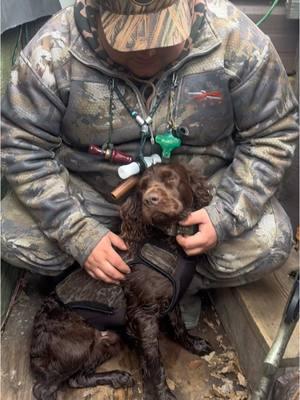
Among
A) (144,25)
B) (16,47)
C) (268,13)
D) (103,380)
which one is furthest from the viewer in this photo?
(268,13)

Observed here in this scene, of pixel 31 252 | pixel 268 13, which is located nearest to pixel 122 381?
pixel 31 252

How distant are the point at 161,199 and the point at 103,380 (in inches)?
36.6

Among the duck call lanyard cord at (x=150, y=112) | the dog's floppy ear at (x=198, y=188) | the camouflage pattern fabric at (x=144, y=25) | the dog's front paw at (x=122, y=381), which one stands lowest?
the dog's front paw at (x=122, y=381)

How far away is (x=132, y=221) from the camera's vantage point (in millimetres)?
2645

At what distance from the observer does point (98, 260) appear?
2607 mm

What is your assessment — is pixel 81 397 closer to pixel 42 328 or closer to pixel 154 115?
pixel 42 328

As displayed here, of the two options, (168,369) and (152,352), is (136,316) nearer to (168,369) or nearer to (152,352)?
(152,352)

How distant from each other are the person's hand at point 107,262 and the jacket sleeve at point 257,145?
1.47 feet

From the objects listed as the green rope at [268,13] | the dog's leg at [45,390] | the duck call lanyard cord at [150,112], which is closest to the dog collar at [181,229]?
the duck call lanyard cord at [150,112]

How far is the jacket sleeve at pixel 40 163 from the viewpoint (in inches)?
104

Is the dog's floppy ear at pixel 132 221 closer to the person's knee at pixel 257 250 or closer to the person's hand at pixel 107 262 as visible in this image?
the person's hand at pixel 107 262

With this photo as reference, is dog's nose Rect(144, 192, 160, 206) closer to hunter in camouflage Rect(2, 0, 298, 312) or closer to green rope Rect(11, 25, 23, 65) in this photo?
hunter in camouflage Rect(2, 0, 298, 312)

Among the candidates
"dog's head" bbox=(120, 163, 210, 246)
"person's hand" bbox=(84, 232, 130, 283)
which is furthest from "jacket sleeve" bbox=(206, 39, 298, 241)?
"person's hand" bbox=(84, 232, 130, 283)

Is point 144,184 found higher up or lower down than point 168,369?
higher up
